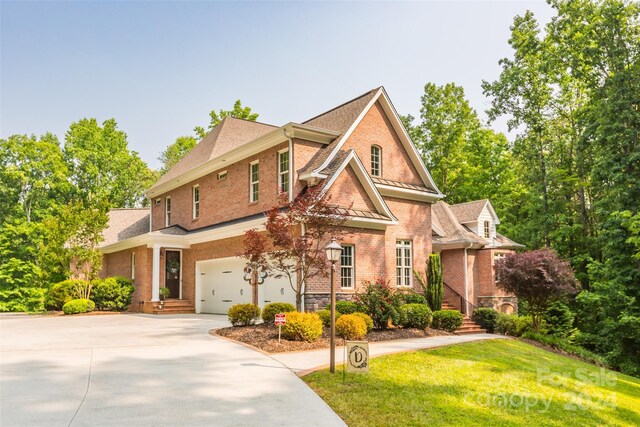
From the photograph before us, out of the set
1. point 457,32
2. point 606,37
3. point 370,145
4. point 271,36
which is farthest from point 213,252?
point 606,37

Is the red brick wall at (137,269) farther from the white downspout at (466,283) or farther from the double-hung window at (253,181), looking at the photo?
the white downspout at (466,283)

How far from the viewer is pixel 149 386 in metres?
8.09

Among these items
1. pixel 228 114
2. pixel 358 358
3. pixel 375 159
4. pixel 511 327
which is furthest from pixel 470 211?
pixel 228 114

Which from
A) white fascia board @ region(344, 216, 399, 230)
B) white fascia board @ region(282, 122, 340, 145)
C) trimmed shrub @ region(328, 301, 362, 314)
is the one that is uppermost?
white fascia board @ region(282, 122, 340, 145)

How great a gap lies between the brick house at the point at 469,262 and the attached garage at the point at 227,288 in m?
9.93

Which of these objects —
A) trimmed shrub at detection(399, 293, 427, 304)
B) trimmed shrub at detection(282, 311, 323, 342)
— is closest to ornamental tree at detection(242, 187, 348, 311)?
trimmed shrub at detection(282, 311, 323, 342)

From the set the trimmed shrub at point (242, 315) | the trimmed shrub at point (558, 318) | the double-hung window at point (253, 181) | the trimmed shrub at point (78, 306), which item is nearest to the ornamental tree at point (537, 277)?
the trimmed shrub at point (558, 318)

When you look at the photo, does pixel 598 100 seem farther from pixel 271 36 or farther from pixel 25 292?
pixel 25 292

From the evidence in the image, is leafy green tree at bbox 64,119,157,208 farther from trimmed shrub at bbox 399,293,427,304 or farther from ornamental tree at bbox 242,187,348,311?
ornamental tree at bbox 242,187,348,311

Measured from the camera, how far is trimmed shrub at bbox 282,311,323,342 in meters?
12.7

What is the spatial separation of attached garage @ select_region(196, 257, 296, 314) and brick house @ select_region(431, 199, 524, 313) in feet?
32.6

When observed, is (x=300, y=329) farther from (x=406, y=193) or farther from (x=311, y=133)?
(x=406, y=193)

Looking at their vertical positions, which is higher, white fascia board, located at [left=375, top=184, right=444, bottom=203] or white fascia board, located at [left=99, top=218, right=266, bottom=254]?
white fascia board, located at [left=375, top=184, right=444, bottom=203]

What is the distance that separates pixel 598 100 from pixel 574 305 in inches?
450
